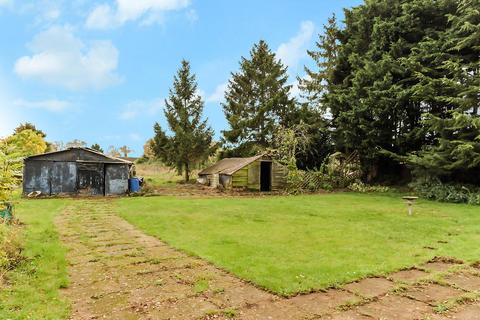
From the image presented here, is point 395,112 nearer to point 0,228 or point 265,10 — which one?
point 265,10

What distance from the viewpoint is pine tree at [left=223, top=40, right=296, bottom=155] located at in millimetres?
33250

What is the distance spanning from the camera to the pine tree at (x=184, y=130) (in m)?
31.3

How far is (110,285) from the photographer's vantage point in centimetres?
579

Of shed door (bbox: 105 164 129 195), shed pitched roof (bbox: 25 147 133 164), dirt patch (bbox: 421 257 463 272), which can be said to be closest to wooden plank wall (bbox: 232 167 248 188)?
shed door (bbox: 105 164 129 195)

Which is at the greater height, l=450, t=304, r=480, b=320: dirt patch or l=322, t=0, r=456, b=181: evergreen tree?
l=322, t=0, r=456, b=181: evergreen tree

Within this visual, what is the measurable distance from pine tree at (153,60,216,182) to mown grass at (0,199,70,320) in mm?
21572

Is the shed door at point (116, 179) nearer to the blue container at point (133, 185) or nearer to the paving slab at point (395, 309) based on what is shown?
the blue container at point (133, 185)

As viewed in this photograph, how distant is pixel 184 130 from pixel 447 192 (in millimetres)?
21733

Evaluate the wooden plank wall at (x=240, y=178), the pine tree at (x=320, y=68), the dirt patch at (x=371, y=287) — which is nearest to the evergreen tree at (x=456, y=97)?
the wooden plank wall at (x=240, y=178)

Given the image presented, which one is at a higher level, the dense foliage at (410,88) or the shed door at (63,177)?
the dense foliage at (410,88)

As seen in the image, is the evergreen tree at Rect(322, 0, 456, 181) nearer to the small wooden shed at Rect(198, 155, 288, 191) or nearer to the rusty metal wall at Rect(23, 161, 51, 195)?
the small wooden shed at Rect(198, 155, 288, 191)

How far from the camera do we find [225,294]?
17.7 feet

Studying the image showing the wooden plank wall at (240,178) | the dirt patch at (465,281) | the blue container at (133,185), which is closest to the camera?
the dirt patch at (465,281)

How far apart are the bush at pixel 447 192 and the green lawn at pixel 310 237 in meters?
1.87
